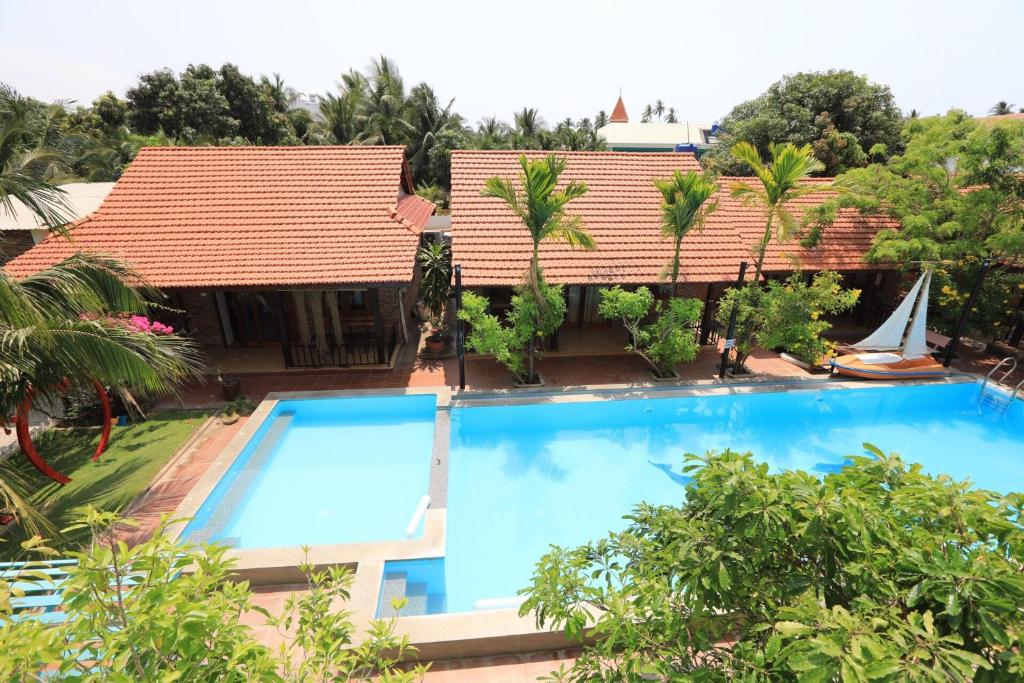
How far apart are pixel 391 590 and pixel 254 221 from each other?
426 inches

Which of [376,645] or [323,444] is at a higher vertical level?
[376,645]

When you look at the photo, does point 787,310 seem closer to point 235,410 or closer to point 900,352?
point 900,352

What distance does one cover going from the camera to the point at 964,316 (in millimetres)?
12695

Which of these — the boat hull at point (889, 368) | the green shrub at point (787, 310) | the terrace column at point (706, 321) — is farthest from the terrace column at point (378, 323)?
the boat hull at point (889, 368)

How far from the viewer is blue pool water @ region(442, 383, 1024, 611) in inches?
333

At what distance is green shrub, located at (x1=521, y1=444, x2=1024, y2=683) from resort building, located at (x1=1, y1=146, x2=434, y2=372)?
377 inches

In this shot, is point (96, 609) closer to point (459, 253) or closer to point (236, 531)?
point (236, 531)

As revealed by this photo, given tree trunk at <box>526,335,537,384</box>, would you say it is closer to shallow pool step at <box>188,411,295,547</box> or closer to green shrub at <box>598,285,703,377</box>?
green shrub at <box>598,285,703,377</box>

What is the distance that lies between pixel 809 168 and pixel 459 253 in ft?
28.9

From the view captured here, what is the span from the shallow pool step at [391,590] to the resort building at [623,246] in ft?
23.5

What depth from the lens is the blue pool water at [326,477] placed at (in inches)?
314

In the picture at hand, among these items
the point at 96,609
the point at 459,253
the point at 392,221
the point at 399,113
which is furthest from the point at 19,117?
the point at 399,113

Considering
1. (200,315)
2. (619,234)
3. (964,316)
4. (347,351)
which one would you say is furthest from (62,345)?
(964,316)

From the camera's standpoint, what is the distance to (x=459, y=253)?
12.6m
